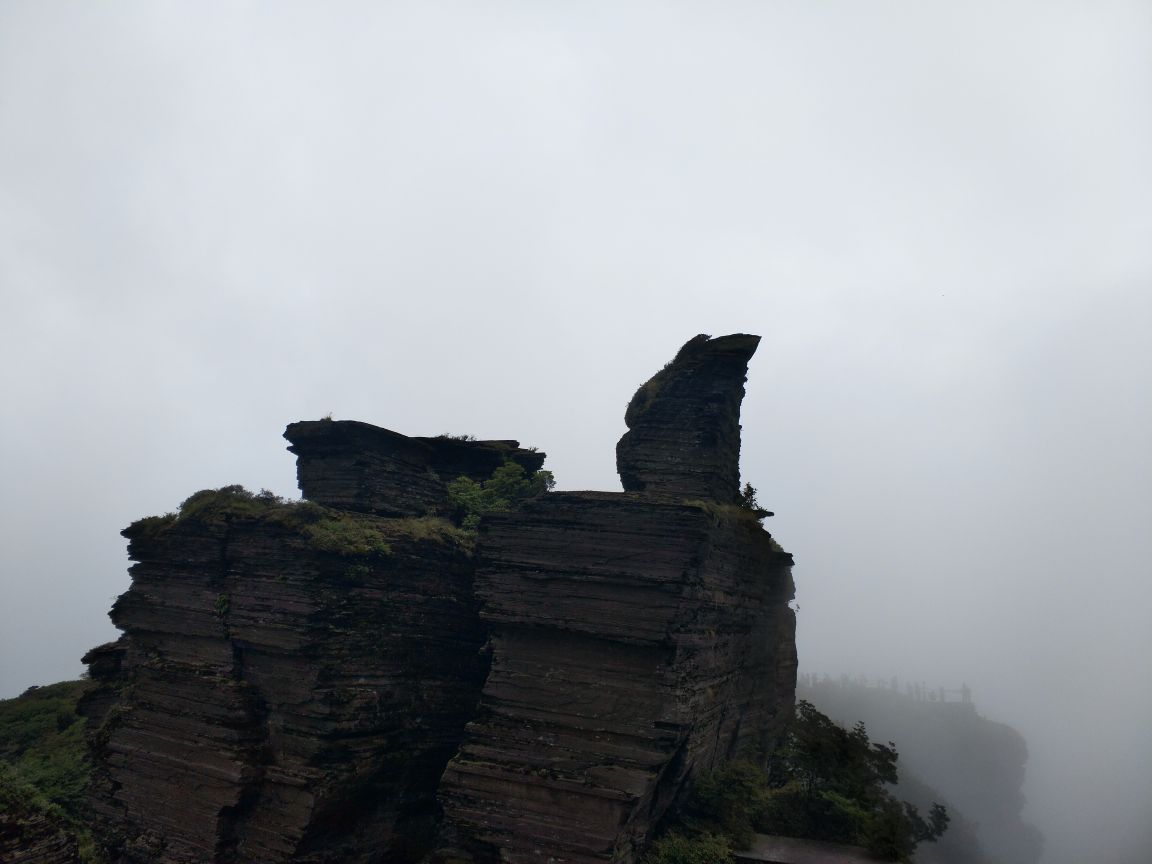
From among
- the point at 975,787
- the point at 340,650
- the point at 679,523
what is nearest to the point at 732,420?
the point at 679,523

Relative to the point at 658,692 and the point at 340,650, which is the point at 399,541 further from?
the point at 658,692

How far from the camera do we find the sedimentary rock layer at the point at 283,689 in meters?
15.9

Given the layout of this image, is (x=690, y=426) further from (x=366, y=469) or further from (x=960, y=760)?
(x=960, y=760)

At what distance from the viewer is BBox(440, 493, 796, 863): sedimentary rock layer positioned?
14.5 meters

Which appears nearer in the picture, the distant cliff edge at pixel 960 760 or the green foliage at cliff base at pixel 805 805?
the green foliage at cliff base at pixel 805 805

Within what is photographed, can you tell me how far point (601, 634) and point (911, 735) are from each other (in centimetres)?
9792

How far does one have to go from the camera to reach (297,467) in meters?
21.4

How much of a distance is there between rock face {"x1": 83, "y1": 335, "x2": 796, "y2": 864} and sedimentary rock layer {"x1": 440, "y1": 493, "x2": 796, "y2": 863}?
52mm

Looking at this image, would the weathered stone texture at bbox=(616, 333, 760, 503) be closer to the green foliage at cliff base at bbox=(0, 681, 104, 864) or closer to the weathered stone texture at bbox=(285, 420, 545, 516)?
the weathered stone texture at bbox=(285, 420, 545, 516)

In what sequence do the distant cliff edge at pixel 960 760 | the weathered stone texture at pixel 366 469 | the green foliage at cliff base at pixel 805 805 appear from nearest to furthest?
1. the green foliage at cliff base at pixel 805 805
2. the weathered stone texture at pixel 366 469
3. the distant cliff edge at pixel 960 760

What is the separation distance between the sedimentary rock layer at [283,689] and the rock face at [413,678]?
6cm

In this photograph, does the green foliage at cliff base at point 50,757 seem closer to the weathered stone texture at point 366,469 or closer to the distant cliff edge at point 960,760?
the weathered stone texture at point 366,469

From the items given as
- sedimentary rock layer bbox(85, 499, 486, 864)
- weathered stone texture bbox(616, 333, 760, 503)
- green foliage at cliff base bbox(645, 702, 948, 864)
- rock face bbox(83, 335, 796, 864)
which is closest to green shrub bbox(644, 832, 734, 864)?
green foliage at cliff base bbox(645, 702, 948, 864)

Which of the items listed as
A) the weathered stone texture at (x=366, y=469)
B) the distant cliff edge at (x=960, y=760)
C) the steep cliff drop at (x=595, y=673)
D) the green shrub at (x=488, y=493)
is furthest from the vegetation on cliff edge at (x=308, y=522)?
the distant cliff edge at (x=960, y=760)
